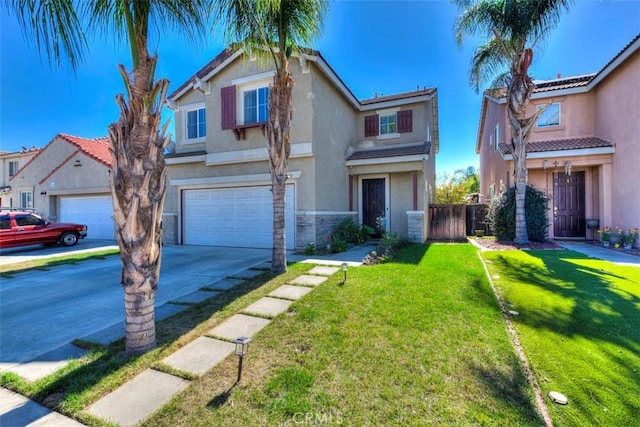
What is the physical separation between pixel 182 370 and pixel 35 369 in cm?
171

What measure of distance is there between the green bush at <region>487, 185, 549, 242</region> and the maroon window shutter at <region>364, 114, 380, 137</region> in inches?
244

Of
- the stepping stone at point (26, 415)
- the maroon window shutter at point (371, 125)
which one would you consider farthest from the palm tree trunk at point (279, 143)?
the maroon window shutter at point (371, 125)

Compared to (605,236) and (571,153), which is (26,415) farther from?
(571,153)

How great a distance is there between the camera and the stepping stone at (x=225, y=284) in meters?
6.07

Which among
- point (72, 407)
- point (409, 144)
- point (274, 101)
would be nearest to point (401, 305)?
point (72, 407)

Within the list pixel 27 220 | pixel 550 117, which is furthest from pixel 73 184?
pixel 550 117

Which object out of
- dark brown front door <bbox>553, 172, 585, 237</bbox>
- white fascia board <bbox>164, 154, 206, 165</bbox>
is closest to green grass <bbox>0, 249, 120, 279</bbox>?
white fascia board <bbox>164, 154, 206, 165</bbox>

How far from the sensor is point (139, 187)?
319 centimetres

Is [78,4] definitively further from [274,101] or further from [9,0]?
[274,101]

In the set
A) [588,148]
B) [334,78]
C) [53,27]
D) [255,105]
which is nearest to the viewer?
[53,27]

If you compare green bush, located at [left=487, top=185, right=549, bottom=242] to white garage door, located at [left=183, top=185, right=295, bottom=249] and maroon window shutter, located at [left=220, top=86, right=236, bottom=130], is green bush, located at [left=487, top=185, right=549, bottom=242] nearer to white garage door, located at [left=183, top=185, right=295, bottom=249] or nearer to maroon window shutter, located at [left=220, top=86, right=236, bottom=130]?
white garage door, located at [left=183, top=185, right=295, bottom=249]

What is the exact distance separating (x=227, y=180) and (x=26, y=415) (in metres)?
9.49

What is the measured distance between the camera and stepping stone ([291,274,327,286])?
605 centimetres

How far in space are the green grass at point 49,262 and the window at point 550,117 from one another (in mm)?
19157
